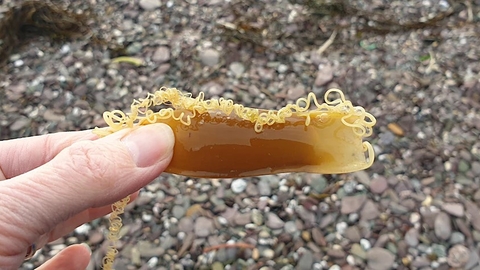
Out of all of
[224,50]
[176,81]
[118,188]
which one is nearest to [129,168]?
[118,188]

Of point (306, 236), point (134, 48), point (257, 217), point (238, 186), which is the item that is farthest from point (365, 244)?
point (134, 48)

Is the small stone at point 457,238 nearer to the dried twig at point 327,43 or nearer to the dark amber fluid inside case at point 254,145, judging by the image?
the dark amber fluid inside case at point 254,145

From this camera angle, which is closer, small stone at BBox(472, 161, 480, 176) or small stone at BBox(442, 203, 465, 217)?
small stone at BBox(442, 203, 465, 217)

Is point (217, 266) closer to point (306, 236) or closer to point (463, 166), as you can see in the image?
point (306, 236)

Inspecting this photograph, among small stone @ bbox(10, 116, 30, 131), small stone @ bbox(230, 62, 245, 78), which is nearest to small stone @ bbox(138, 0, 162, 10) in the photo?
small stone @ bbox(230, 62, 245, 78)

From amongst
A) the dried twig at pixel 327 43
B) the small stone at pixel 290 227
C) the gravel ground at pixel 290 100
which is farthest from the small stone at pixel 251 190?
the dried twig at pixel 327 43

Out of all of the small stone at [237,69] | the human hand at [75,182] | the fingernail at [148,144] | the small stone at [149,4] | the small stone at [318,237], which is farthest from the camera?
the small stone at [149,4]

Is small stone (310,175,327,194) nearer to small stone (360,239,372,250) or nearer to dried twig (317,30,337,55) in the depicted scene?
small stone (360,239,372,250)
